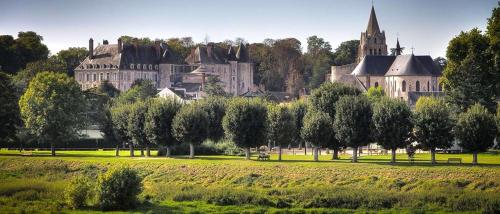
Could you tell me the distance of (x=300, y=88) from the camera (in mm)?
189500

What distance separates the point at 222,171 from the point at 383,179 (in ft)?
38.2

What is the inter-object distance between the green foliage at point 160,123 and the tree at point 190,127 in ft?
3.72

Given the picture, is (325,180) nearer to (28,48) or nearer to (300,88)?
(28,48)

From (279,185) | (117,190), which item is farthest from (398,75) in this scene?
(117,190)

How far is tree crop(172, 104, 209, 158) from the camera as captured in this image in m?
80.8

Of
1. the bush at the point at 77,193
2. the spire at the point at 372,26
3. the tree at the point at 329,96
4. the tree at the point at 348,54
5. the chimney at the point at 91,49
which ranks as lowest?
the bush at the point at 77,193

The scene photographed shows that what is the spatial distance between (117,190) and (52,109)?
29.2m

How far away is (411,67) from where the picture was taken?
149 m

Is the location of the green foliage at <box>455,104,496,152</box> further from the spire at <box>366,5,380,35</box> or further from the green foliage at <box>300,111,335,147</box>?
the spire at <box>366,5,380,35</box>

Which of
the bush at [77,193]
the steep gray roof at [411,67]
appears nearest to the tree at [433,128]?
the bush at [77,193]

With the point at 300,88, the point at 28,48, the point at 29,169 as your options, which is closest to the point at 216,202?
the point at 29,169

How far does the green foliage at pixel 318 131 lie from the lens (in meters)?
76.8

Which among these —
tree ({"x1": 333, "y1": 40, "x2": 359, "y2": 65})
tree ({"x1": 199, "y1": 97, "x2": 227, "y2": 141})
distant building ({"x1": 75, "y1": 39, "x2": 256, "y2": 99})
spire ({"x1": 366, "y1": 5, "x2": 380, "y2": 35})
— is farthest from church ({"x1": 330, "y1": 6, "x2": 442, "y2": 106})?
tree ({"x1": 199, "y1": 97, "x2": 227, "y2": 141})

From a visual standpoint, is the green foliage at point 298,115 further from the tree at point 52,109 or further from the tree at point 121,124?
the tree at point 52,109
